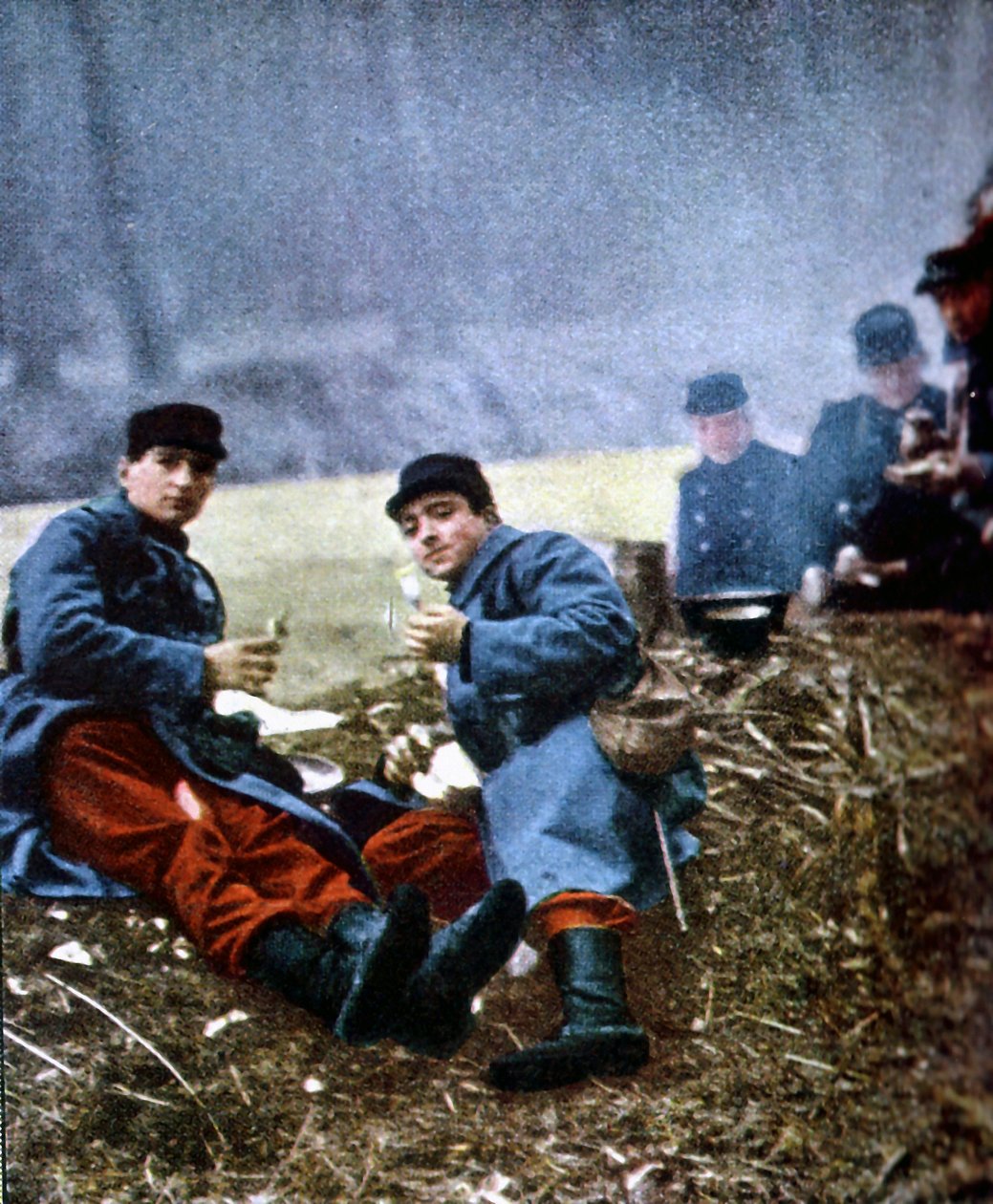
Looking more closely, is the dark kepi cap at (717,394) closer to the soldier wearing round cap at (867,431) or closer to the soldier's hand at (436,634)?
the soldier wearing round cap at (867,431)

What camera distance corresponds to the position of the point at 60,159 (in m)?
2.83

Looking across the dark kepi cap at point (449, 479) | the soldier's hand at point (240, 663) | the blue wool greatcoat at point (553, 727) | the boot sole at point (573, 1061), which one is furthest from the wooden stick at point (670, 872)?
the soldier's hand at point (240, 663)

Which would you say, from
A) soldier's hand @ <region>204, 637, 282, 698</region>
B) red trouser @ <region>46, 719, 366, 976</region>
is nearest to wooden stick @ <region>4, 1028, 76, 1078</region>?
red trouser @ <region>46, 719, 366, 976</region>

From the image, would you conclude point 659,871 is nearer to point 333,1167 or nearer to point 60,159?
point 333,1167

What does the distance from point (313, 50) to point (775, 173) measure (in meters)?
1.31

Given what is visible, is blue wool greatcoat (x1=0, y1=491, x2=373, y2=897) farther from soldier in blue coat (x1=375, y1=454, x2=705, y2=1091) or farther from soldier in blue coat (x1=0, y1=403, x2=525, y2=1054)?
soldier in blue coat (x1=375, y1=454, x2=705, y2=1091)

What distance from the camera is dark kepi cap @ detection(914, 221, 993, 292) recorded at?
7.65ft

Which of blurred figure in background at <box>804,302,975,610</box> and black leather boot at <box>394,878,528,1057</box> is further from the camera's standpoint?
black leather boot at <box>394,878,528,1057</box>

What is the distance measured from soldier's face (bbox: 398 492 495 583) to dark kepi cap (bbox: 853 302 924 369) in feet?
3.42

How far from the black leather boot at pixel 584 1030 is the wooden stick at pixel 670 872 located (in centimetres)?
17

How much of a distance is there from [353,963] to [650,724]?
3.23 ft

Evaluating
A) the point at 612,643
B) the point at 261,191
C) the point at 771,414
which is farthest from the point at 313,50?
the point at 612,643

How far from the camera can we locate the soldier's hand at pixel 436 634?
8.91 ft

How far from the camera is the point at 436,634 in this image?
8.94ft
